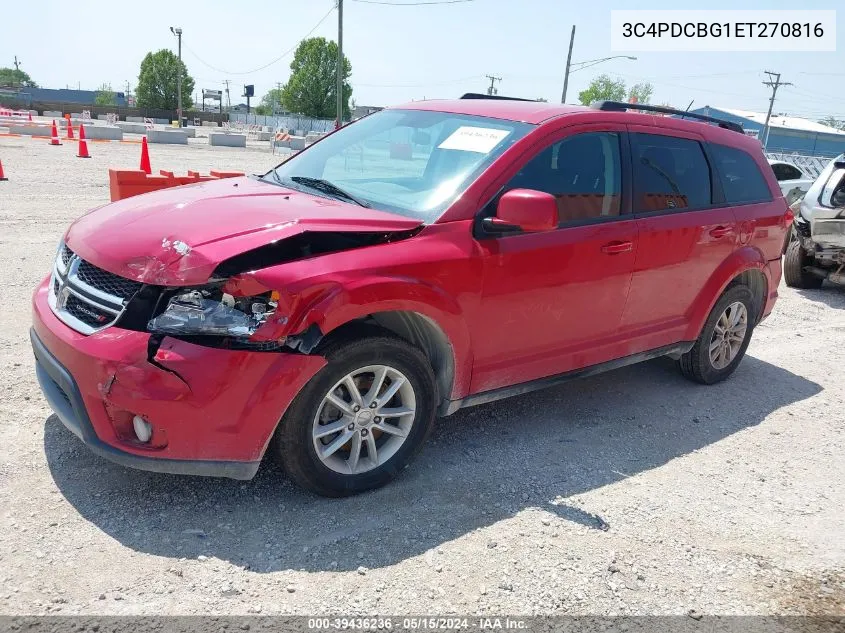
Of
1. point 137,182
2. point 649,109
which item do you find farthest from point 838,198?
point 137,182

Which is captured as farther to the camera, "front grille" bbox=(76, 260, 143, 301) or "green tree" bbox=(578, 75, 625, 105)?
"green tree" bbox=(578, 75, 625, 105)

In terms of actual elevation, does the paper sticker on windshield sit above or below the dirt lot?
above

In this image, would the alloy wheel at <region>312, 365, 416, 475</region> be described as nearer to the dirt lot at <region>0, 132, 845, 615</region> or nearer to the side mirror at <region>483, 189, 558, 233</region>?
the dirt lot at <region>0, 132, 845, 615</region>

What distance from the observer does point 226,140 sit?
109ft

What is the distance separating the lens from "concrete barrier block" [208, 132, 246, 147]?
108 ft

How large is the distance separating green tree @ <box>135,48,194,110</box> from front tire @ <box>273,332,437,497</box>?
94.5m

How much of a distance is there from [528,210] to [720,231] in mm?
2144

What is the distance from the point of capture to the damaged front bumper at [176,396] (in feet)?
8.91

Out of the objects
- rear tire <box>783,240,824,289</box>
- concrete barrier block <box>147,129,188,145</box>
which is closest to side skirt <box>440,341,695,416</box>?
rear tire <box>783,240,824,289</box>

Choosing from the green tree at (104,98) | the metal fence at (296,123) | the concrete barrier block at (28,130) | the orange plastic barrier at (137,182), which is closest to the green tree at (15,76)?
the green tree at (104,98)

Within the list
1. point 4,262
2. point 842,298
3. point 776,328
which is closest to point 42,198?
point 4,262

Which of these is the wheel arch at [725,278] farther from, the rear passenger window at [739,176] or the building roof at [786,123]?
the building roof at [786,123]

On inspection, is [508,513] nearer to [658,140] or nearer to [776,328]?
[658,140]

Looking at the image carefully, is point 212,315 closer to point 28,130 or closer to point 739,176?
point 739,176
